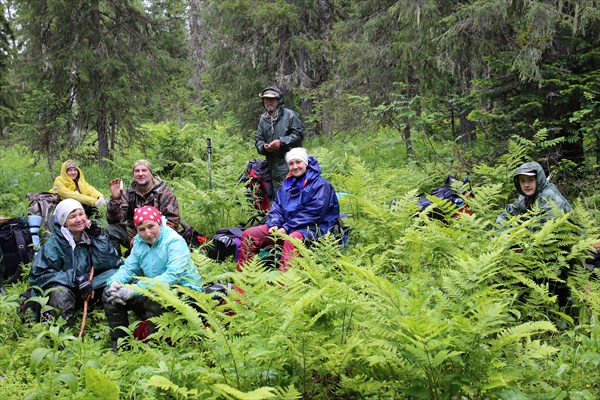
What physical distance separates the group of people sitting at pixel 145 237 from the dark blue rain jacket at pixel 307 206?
0.04 feet

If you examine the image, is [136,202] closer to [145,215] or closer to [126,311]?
[145,215]

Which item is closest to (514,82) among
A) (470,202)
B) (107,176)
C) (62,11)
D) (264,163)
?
(470,202)

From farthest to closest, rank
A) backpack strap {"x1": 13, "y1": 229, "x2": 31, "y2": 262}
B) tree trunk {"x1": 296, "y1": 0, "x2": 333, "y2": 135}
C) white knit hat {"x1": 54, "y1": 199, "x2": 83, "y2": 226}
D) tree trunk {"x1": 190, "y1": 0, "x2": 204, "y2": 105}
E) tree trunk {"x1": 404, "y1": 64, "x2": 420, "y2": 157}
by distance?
tree trunk {"x1": 190, "y1": 0, "x2": 204, "y2": 105}, tree trunk {"x1": 296, "y1": 0, "x2": 333, "y2": 135}, tree trunk {"x1": 404, "y1": 64, "x2": 420, "y2": 157}, backpack strap {"x1": 13, "y1": 229, "x2": 31, "y2": 262}, white knit hat {"x1": 54, "y1": 199, "x2": 83, "y2": 226}

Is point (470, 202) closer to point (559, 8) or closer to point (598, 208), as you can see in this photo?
point (598, 208)

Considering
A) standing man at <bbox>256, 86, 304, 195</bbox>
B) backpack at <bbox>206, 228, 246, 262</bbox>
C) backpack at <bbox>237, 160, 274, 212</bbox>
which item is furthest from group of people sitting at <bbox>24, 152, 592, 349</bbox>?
backpack at <bbox>237, 160, 274, 212</bbox>

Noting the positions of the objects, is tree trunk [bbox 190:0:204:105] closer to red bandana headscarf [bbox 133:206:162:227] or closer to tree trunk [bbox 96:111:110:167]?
tree trunk [bbox 96:111:110:167]

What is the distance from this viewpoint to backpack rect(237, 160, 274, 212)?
8.44 m

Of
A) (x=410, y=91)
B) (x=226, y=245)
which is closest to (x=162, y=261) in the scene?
(x=226, y=245)

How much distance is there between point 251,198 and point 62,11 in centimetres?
789

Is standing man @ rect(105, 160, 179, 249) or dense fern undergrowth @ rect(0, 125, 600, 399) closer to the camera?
dense fern undergrowth @ rect(0, 125, 600, 399)

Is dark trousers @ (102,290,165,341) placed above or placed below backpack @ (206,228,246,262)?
below

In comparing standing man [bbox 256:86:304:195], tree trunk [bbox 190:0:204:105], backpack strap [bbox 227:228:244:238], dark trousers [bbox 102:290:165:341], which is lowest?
dark trousers [bbox 102:290:165:341]

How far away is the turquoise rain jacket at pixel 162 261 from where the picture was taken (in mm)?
4871

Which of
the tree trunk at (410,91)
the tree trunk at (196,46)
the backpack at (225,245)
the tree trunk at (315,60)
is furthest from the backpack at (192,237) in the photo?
the tree trunk at (196,46)
